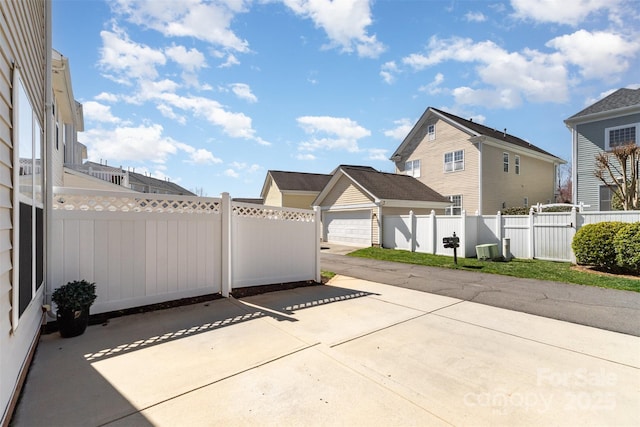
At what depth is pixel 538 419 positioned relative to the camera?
7.64 feet

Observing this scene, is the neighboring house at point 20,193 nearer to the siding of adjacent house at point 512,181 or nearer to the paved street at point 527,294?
the paved street at point 527,294

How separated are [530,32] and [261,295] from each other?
12.8 m

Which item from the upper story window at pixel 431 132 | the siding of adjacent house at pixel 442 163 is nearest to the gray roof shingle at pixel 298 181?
the siding of adjacent house at pixel 442 163

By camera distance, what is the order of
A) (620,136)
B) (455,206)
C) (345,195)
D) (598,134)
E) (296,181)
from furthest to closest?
(296,181)
(455,206)
(345,195)
(598,134)
(620,136)

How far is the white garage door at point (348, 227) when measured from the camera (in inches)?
670

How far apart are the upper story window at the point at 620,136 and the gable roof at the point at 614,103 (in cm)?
99

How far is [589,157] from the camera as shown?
15.9 metres

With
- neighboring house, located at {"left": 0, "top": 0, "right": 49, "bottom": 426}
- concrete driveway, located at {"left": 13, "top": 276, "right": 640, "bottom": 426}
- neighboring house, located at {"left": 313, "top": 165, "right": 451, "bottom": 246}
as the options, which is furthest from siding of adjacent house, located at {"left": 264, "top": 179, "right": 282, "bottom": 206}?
neighboring house, located at {"left": 0, "top": 0, "right": 49, "bottom": 426}

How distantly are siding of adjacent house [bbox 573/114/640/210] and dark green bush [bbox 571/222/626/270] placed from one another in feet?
26.5

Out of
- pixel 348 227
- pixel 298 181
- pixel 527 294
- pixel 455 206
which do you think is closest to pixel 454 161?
pixel 455 206

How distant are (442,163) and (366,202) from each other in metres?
7.51

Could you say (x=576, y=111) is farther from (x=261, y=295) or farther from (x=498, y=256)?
(x=261, y=295)

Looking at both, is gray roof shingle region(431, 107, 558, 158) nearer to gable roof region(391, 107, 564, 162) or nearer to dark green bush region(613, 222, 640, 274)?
gable roof region(391, 107, 564, 162)

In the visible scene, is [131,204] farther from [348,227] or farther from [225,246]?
[348,227]
